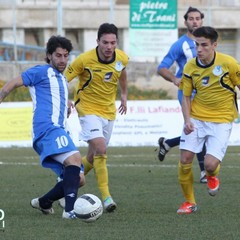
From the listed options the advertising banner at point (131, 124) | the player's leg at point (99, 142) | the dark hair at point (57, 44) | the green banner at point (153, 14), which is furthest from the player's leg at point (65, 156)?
the green banner at point (153, 14)

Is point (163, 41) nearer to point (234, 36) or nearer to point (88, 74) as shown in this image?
point (234, 36)

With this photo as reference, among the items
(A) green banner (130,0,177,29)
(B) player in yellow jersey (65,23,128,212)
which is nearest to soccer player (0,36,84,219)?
(B) player in yellow jersey (65,23,128,212)

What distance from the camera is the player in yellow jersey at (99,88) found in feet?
34.3

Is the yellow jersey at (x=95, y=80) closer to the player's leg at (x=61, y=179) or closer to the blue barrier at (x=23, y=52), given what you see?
the player's leg at (x=61, y=179)

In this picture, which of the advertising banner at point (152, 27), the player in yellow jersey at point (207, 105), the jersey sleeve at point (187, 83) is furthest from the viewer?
the advertising banner at point (152, 27)

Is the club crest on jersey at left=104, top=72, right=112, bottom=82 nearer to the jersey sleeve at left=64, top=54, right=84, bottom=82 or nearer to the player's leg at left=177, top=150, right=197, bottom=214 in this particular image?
the jersey sleeve at left=64, top=54, right=84, bottom=82

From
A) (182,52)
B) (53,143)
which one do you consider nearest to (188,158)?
→ (53,143)

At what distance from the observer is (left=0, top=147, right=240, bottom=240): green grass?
27.5 ft

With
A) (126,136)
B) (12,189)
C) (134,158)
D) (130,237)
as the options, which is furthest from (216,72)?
(126,136)

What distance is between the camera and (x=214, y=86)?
9.95 m

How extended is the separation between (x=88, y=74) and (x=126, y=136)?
1071 cm

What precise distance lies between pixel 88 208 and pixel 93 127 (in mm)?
2135

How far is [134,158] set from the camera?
17453mm

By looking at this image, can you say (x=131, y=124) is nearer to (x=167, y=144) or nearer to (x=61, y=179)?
(x=167, y=144)
